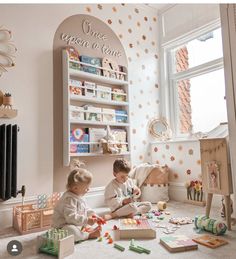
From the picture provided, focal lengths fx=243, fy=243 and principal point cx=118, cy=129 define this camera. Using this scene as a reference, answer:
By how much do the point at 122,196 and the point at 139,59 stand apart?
169 centimetres

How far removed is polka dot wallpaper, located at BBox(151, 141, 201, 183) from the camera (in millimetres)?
2525

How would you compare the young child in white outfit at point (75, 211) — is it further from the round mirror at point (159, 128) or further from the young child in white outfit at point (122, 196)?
the round mirror at point (159, 128)

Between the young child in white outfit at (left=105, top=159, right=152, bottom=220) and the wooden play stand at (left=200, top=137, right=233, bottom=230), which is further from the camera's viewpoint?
the young child in white outfit at (left=105, top=159, right=152, bottom=220)

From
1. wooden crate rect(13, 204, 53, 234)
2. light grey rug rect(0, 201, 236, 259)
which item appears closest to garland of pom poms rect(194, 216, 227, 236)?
light grey rug rect(0, 201, 236, 259)

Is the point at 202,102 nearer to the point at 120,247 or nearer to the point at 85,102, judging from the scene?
the point at 85,102

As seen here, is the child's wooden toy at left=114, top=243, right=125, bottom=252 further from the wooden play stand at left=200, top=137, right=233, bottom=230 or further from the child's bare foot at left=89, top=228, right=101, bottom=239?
the wooden play stand at left=200, top=137, right=233, bottom=230

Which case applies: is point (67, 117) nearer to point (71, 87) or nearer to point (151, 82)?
point (71, 87)

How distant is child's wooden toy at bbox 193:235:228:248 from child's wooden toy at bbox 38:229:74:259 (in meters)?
0.74

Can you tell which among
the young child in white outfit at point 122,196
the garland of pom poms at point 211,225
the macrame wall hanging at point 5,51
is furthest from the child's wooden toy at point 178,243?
the macrame wall hanging at point 5,51

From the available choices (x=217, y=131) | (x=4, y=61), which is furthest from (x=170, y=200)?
(x=4, y=61)

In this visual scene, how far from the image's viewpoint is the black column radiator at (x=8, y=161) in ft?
5.90

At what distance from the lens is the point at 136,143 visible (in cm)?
285

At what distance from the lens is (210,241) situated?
55.9 inches

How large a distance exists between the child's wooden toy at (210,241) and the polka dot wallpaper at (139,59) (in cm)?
139
